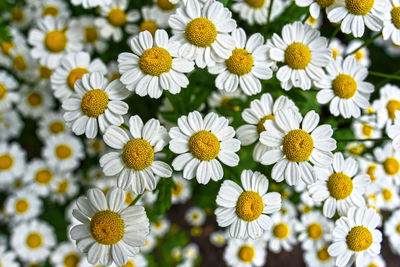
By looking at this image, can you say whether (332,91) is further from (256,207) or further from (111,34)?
(111,34)

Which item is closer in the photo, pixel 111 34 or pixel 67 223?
pixel 111 34

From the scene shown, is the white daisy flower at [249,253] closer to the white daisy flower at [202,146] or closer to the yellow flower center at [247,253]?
the yellow flower center at [247,253]

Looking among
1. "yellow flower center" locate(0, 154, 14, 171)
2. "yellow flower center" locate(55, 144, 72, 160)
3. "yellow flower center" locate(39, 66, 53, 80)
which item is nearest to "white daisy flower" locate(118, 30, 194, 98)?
"yellow flower center" locate(39, 66, 53, 80)

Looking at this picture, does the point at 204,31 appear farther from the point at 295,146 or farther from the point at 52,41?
the point at 52,41

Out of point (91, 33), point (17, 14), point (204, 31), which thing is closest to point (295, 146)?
point (204, 31)

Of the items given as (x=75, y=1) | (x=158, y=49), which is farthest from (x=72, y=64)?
(x=158, y=49)

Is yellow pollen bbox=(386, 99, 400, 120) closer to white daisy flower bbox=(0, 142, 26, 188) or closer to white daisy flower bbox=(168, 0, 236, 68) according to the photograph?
white daisy flower bbox=(168, 0, 236, 68)
